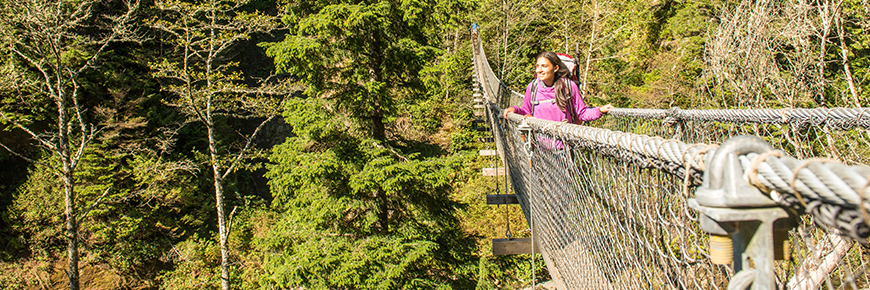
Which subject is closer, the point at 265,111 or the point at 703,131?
the point at 703,131

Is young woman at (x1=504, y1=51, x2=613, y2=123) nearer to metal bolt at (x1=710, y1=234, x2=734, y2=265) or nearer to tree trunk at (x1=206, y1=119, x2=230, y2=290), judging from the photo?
metal bolt at (x1=710, y1=234, x2=734, y2=265)

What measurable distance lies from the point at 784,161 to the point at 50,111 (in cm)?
1324

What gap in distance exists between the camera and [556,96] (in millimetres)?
2404

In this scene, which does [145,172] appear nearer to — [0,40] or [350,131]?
[0,40]

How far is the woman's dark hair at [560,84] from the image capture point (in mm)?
2396

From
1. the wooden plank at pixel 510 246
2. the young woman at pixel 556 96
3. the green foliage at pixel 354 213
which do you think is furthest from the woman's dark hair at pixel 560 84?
the green foliage at pixel 354 213

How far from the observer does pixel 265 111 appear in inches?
363

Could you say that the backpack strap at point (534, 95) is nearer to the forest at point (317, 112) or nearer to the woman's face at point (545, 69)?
the woman's face at point (545, 69)

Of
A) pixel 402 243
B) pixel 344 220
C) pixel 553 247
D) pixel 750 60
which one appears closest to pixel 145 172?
pixel 344 220

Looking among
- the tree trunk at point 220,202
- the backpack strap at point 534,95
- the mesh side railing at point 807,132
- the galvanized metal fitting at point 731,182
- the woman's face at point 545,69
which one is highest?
the woman's face at point 545,69

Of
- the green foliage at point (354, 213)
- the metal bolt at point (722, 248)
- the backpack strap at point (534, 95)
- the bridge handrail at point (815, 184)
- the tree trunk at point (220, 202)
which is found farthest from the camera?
the tree trunk at point (220, 202)

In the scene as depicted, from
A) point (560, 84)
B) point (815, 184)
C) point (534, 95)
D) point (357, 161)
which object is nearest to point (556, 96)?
point (560, 84)

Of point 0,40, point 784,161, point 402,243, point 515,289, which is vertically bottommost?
point 515,289

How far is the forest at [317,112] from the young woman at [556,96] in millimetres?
2831
